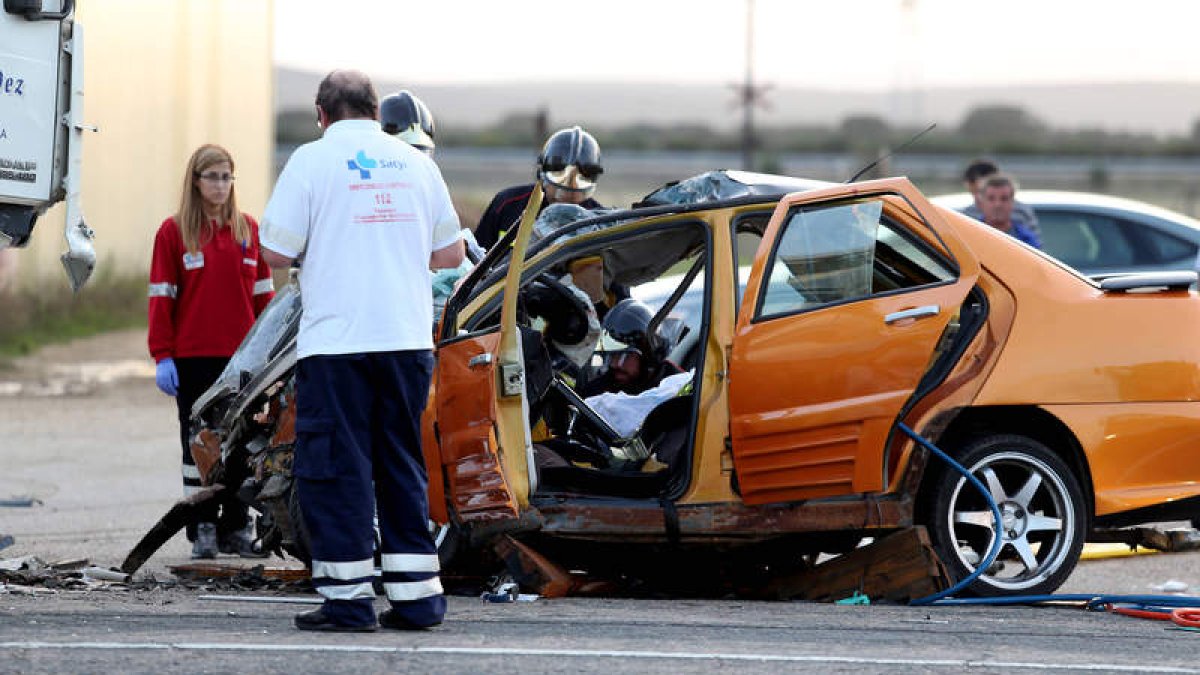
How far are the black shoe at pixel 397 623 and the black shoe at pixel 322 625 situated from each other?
8cm

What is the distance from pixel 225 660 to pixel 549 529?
1934 mm

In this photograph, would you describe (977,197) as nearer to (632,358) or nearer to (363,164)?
(632,358)

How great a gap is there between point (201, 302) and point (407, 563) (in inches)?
127

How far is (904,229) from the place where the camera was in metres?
7.66

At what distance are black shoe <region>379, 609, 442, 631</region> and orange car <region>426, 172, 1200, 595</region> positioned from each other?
866 mm

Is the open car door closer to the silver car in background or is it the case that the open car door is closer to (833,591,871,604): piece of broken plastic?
(833,591,871,604): piece of broken plastic

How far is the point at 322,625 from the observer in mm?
6527

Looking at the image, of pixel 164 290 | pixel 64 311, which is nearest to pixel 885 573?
pixel 164 290

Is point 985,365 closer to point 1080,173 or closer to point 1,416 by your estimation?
point 1,416

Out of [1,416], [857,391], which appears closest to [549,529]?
[857,391]

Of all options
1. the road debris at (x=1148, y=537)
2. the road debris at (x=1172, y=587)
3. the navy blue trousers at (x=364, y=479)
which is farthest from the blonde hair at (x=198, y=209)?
the road debris at (x=1172, y=587)

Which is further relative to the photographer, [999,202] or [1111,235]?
[1111,235]

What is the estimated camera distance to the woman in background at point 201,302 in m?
9.37

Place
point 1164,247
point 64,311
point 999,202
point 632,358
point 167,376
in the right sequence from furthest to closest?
point 64,311 < point 1164,247 < point 999,202 < point 167,376 < point 632,358
